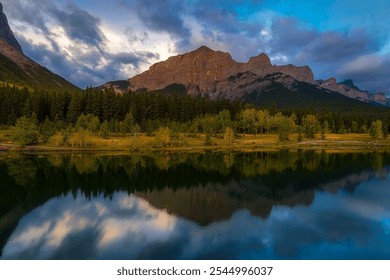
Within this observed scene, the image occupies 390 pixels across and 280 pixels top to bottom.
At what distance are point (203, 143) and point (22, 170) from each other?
79.8 m

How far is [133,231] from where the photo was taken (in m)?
41.3

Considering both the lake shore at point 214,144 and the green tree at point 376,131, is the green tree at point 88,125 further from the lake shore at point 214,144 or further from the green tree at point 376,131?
the green tree at point 376,131

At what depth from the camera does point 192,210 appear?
2063 inches

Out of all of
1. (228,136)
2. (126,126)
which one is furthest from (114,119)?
(228,136)

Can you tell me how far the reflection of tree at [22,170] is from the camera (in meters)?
73.2

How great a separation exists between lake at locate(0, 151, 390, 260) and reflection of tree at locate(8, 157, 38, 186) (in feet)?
0.80

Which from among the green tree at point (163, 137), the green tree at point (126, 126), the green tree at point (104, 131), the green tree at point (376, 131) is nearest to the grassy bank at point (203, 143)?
the green tree at point (163, 137)

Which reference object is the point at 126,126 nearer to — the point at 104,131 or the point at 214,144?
the point at 104,131

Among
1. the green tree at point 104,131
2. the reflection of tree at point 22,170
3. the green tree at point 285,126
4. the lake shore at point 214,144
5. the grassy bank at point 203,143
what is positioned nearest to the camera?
the reflection of tree at point 22,170

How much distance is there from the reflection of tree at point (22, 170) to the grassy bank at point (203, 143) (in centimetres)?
2792

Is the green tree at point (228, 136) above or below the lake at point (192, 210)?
above
